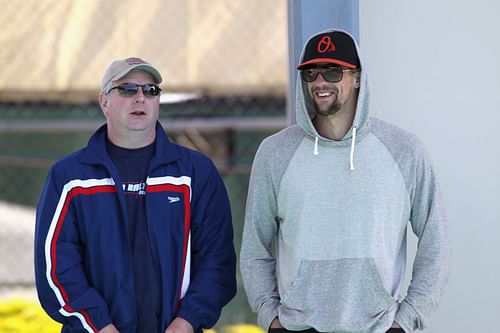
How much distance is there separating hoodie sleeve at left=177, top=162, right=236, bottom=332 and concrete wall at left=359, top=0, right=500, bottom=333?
2.49ft

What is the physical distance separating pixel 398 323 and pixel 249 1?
1.65 meters

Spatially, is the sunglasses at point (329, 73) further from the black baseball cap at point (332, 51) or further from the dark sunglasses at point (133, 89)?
the dark sunglasses at point (133, 89)

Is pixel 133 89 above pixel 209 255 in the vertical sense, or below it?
above

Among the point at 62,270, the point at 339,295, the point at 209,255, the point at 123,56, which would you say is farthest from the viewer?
the point at 123,56

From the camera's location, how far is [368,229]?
2658mm

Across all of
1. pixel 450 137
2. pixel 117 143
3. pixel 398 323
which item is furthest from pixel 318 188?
pixel 450 137

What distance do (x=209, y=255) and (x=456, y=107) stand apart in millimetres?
1083

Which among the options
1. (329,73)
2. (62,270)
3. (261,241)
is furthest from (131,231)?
(329,73)

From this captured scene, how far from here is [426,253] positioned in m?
2.73

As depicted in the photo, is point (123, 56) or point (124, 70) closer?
point (124, 70)

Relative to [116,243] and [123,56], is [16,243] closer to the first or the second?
[123,56]

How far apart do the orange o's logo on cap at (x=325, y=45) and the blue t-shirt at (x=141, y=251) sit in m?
0.63

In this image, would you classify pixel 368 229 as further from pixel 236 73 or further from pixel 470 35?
pixel 236 73

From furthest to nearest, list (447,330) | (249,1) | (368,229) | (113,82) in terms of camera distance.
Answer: (249,1), (447,330), (113,82), (368,229)
